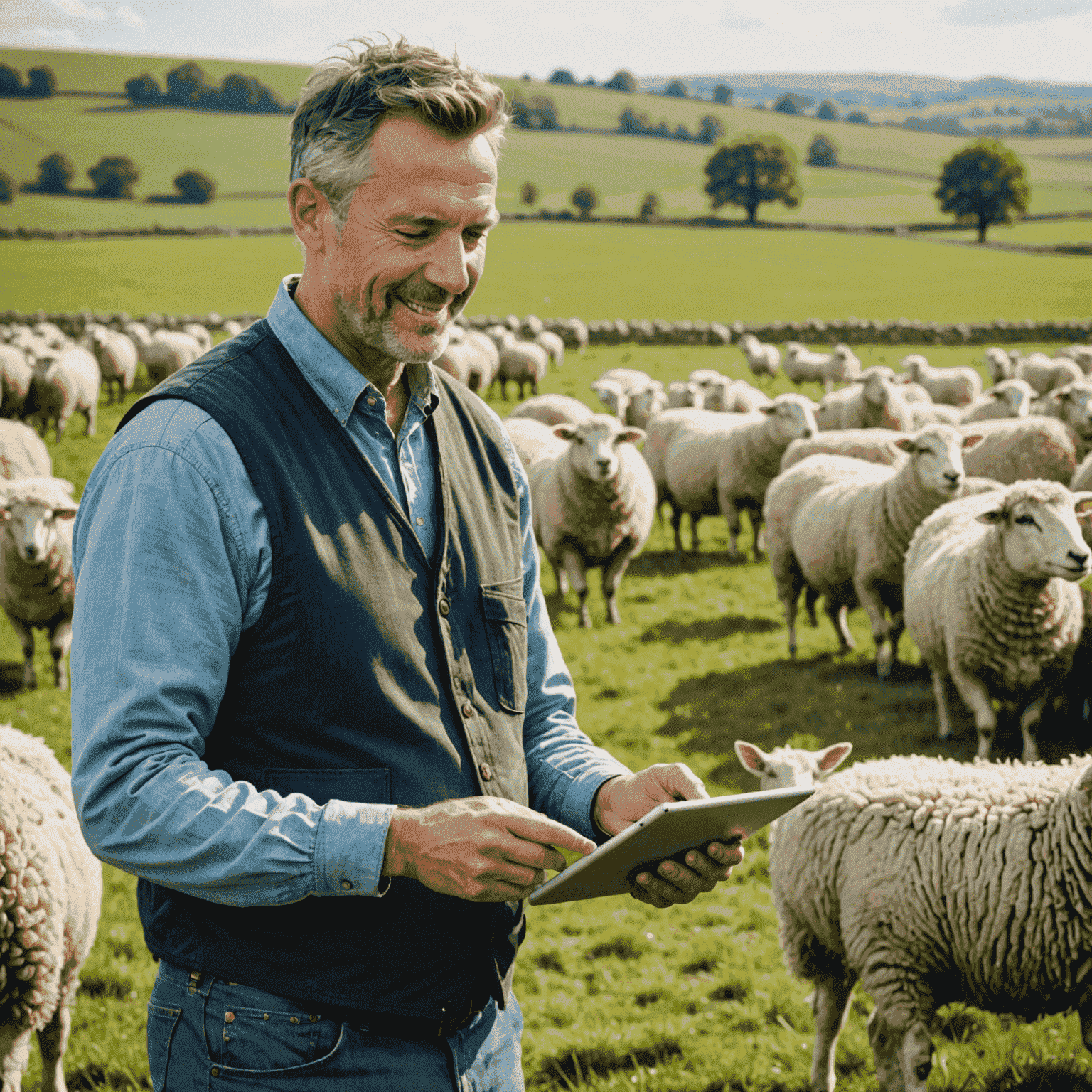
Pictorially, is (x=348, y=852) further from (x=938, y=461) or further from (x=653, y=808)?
(x=938, y=461)

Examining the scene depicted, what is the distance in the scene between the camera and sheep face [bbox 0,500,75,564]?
310 inches

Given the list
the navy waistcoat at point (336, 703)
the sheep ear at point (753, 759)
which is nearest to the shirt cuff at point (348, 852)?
the navy waistcoat at point (336, 703)

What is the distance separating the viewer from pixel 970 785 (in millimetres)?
3717

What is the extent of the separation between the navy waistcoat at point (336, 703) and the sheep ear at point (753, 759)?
10.9 feet

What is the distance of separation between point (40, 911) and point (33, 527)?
547 centimetres

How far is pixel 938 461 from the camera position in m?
8.11

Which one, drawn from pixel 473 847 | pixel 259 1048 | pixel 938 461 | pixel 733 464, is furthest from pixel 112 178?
pixel 473 847

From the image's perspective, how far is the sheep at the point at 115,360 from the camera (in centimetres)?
2312

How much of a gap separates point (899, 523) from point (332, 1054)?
7.63 meters

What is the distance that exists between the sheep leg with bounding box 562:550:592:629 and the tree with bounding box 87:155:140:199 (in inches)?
2670

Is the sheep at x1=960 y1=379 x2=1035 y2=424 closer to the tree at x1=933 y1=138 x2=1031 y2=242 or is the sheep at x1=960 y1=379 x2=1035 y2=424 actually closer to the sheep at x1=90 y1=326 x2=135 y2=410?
the sheep at x1=90 y1=326 x2=135 y2=410

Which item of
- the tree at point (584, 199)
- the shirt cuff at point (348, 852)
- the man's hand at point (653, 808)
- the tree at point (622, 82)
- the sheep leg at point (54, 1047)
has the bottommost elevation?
the sheep leg at point (54, 1047)

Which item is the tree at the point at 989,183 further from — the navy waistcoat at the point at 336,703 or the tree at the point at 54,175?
the navy waistcoat at the point at 336,703

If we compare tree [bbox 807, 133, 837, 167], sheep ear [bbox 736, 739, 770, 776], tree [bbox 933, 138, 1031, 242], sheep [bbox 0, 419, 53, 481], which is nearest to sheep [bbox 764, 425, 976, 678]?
sheep ear [bbox 736, 739, 770, 776]
